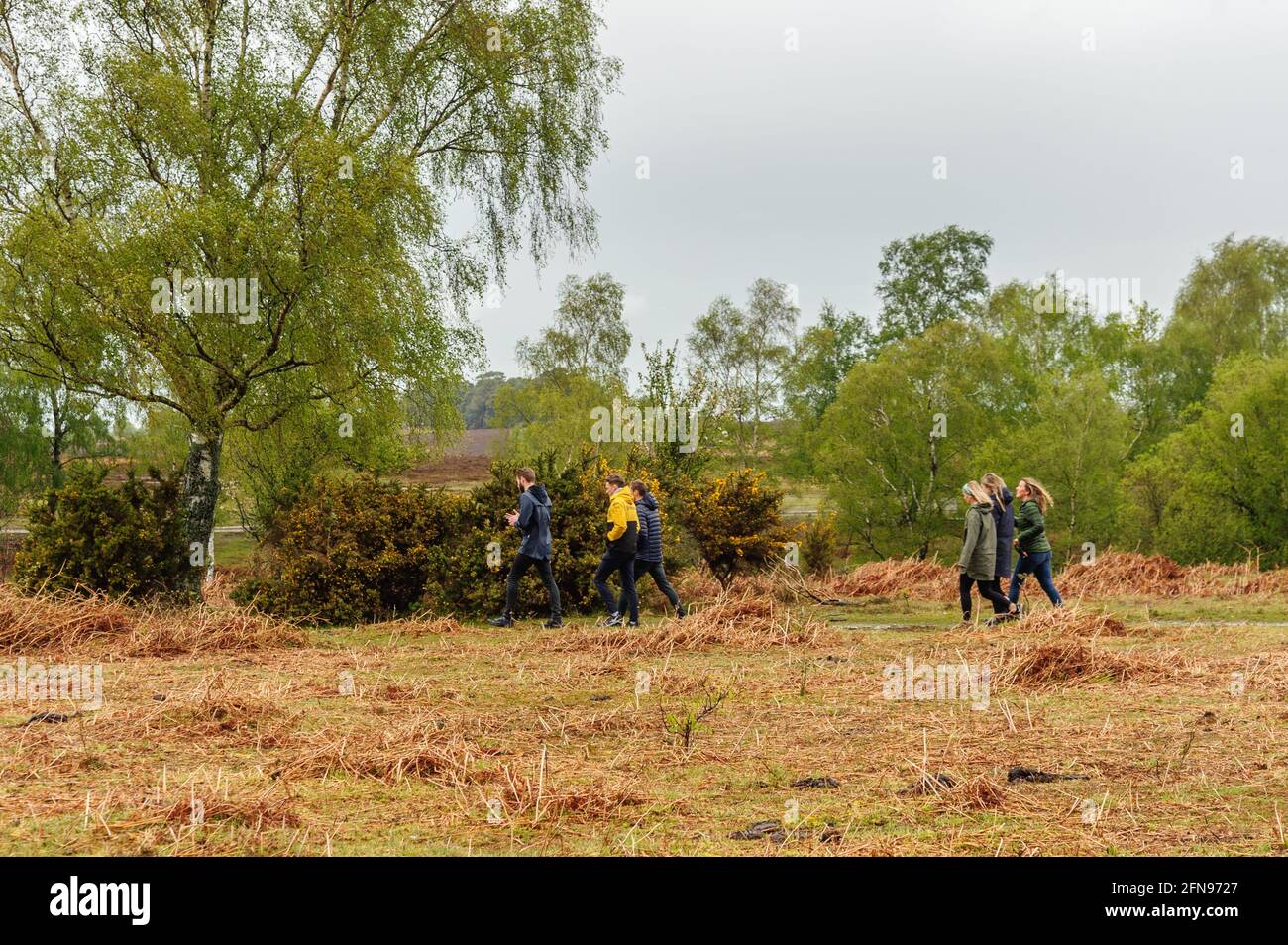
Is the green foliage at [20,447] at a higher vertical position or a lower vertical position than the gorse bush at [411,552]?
higher

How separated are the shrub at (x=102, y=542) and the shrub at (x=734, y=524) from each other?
860cm

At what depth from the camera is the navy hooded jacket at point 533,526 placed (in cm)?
1530

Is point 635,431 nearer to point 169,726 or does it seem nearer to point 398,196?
point 398,196

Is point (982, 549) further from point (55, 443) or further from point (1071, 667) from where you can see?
point (55, 443)

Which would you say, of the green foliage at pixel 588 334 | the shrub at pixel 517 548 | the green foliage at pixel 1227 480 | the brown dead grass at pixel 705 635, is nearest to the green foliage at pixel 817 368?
the green foliage at pixel 588 334

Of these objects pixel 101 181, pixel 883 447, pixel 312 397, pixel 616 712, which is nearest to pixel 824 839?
pixel 616 712

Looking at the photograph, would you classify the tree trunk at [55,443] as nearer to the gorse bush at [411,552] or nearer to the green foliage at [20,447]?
the green foliage at [20,447]

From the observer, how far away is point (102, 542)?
1555 cm

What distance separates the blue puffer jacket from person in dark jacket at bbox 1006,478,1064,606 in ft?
15.2

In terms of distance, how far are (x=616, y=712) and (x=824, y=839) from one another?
3.39 m

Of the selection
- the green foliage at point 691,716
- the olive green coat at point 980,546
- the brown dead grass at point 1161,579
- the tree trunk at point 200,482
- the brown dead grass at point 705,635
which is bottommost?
the brown dead grass at point 1161,579

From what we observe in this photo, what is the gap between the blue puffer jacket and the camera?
1562 centimetres

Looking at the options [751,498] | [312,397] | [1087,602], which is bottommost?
[1087,602]
